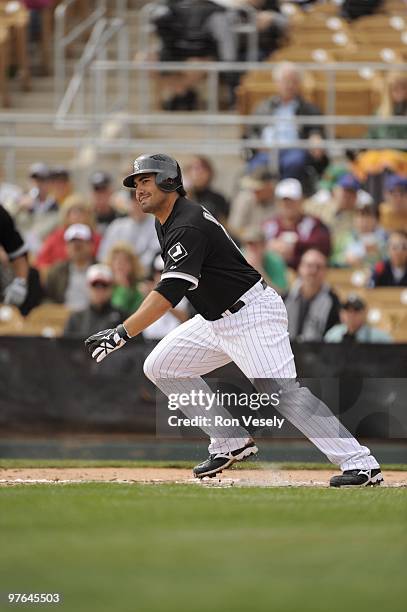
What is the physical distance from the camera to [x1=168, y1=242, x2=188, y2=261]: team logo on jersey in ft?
25.2

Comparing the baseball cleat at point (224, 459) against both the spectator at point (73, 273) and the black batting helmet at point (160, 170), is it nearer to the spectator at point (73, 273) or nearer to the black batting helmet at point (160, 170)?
the black batting helmet at point (160, 170)

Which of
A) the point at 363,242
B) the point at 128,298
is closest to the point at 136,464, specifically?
the point at 128,298

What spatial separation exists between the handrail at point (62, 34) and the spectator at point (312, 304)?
5270mm

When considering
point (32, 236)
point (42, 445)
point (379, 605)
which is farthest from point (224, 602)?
point (32, 236)

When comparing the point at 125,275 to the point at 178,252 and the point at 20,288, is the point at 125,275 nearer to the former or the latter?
the point at 20,288

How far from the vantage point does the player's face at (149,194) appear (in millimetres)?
7906

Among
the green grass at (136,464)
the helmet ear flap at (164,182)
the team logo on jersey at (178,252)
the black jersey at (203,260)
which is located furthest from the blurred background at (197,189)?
the helmet ear flap at (164,182)

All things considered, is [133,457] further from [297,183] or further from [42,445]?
[297,183]

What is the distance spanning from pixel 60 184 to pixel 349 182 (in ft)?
10.3

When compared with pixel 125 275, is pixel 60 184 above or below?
above

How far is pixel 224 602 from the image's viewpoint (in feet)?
16.2

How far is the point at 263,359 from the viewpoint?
7988mm

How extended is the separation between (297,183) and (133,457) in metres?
3.89

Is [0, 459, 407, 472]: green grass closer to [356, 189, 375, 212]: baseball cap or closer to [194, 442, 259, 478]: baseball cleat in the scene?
[194, 442, 259, 478]: baseball cleat
